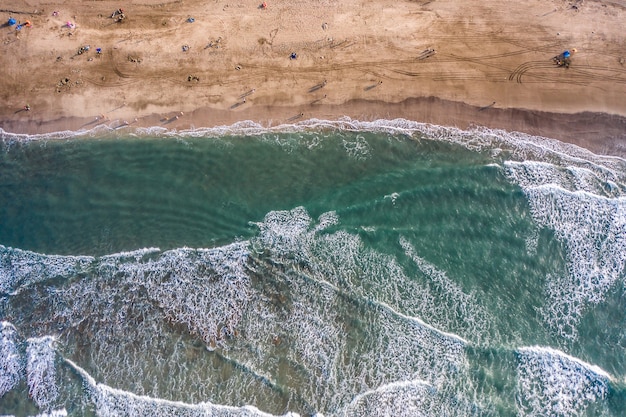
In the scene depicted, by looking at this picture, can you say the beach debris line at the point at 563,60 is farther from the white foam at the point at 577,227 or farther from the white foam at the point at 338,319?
the white foam at the point at 338,319

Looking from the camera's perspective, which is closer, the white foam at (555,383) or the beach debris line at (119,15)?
the white foam at (555,383)

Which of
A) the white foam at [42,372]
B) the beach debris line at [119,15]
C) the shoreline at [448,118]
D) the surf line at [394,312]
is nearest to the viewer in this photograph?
the surf line at [394,312]

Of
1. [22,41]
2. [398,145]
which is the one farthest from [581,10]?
[22,41]

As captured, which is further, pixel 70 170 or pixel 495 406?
pixel 70 170

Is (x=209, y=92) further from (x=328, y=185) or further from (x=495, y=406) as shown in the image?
(x=495, y=406)

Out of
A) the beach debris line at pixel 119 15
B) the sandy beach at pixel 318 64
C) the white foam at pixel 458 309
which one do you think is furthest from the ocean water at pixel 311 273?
the beach debris line at pixel 119 15

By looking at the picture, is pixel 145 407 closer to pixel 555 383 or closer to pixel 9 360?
pixel 9 360

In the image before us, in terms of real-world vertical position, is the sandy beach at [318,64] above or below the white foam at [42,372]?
above
